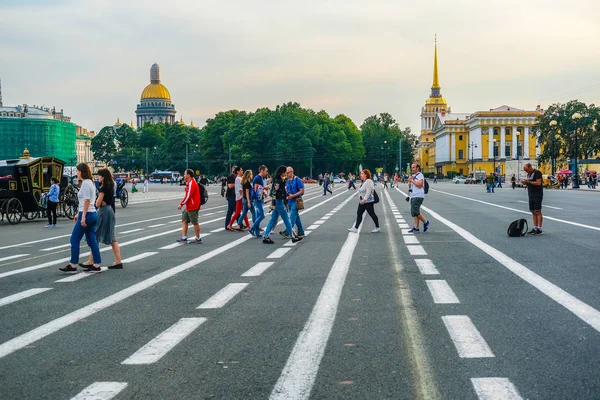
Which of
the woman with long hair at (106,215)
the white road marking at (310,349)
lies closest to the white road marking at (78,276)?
the woman with long hair at (106,215)

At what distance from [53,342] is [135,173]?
5965 inches

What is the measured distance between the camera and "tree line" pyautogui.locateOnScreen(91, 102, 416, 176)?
10872 centimetres

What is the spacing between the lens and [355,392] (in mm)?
4516

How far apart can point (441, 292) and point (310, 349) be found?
3.12 m

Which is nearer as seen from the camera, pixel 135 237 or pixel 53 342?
pixel 53 342

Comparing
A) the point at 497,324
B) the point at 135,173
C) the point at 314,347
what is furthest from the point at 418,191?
the point at 135,173

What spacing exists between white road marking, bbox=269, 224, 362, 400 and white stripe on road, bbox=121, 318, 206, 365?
1.02 m

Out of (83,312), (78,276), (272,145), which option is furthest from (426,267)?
(272,145)

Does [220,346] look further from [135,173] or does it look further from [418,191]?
[135,173]

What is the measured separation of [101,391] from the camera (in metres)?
4.62

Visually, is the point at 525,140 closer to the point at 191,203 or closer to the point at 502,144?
the point at 502,144

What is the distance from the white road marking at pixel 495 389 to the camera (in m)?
4.38

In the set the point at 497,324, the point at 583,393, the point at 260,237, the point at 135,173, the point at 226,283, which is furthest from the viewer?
the point at 135,173

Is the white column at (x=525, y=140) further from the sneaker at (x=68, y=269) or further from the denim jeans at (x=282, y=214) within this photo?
the sneaker at (x=68, y=269)
